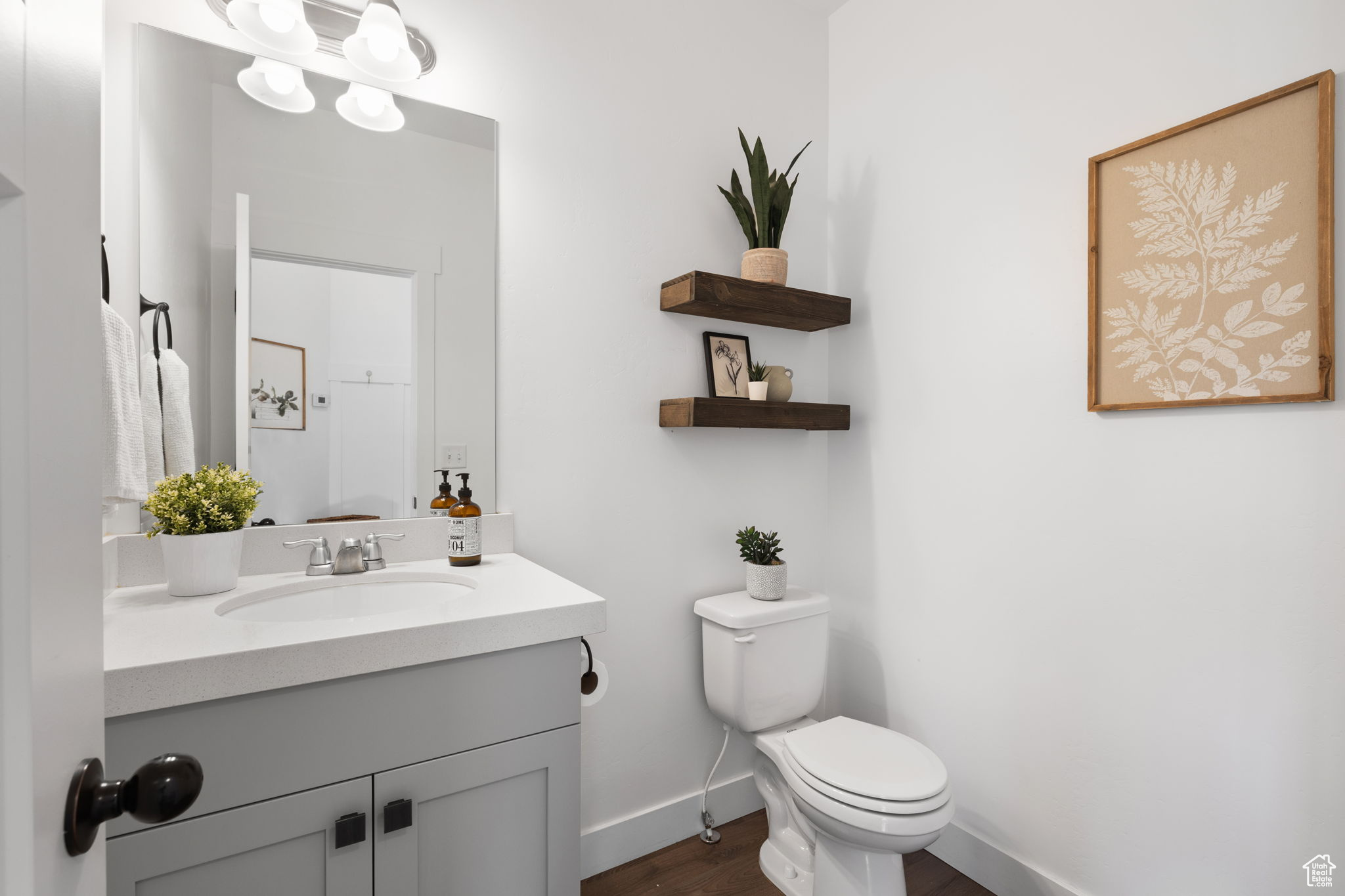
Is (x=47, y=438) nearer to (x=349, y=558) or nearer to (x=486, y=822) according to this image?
(x=486, y=822)

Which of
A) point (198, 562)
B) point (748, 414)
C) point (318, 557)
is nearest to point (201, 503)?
point (198, 562)

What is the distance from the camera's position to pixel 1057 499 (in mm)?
1567

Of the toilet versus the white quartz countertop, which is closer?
the white quartz countertop

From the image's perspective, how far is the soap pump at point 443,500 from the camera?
5.04 ft

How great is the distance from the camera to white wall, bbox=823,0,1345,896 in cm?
123

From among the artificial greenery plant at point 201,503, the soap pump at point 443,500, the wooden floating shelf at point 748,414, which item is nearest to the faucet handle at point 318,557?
the artificial greenery plant at point 201,503

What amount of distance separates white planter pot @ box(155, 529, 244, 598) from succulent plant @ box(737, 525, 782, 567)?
1234 millimetres

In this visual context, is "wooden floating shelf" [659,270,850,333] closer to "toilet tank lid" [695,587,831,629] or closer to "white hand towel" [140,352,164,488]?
"toilet tank lid" [695,587,831,629]

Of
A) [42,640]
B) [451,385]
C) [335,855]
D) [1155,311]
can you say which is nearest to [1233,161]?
[1155,311]

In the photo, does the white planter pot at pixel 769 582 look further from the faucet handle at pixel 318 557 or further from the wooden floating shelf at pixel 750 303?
the faucet handle at pixel 318 557

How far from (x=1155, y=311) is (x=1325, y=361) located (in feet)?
0.98

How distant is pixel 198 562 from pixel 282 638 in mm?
394

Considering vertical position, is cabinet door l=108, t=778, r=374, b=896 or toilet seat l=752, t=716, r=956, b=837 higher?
cabinet door l=108, t=778, r=374, b=896

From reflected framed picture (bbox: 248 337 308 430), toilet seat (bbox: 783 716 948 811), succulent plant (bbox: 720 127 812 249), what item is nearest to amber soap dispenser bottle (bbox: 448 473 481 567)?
reflected framed picture (bbox: 248 337 308 430)
